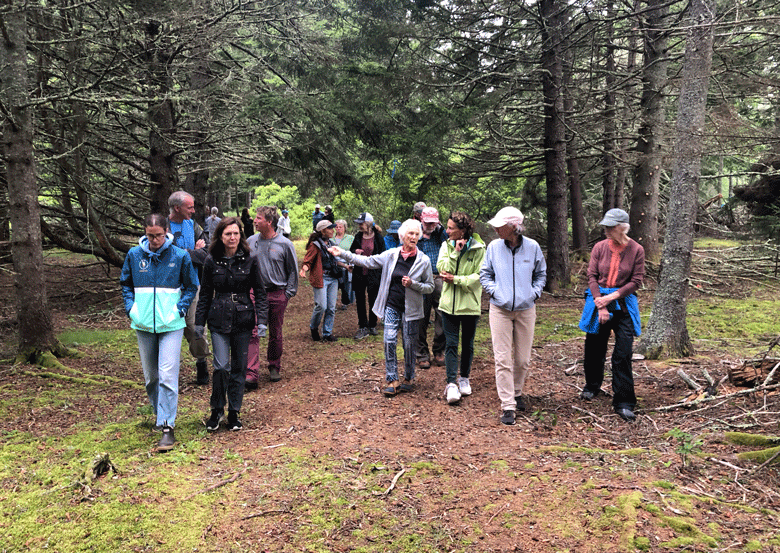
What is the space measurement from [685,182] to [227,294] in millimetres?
5540

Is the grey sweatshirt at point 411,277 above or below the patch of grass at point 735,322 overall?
above

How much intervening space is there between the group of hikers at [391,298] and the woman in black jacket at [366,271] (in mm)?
2356

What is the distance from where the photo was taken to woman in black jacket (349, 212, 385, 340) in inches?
365

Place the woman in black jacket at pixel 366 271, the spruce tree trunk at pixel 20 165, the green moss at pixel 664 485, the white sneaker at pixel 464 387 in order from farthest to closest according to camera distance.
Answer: the woman in black jacket at pixel 366 271, the white sneaker at pixel 464 387, the spruce tree trunk at pixel 20 165, the green moss at pixel 664 485

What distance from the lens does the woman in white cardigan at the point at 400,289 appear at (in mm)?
6070

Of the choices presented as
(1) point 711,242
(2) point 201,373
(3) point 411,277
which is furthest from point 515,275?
(1) point 711,242

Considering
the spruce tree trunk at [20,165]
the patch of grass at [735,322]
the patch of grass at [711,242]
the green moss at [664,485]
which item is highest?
the spruce tree trunk at [20,165]

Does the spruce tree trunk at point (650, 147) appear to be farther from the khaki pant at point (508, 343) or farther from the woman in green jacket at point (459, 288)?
the khaki pant at point (508, 343)

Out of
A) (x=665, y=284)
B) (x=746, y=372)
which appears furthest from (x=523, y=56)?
(x=746, y=372)

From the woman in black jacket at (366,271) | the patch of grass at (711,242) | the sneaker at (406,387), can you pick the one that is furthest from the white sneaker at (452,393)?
the patch of grass at (711,242)

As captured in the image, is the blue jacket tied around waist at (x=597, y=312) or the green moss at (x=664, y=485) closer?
the green moss at (x=664, y=485)

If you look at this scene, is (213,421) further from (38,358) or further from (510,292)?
(510,292)

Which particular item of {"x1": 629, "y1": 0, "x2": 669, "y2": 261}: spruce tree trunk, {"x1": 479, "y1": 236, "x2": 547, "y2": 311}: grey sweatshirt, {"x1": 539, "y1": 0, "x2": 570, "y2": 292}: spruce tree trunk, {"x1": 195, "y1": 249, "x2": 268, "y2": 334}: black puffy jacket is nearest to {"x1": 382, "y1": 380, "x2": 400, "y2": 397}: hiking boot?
{"x1": 479, "y1": 236, "x2": 547, "y2": 311}: grey sweatshirt

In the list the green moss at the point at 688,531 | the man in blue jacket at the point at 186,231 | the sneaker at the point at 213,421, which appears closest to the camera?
the green moss at the point at 688,531
